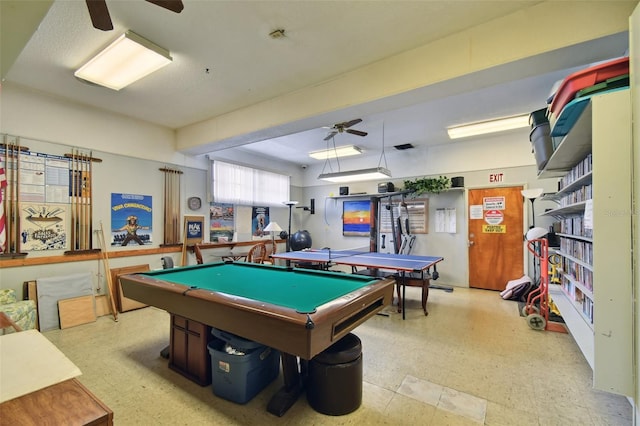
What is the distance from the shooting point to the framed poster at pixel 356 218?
7087 mm

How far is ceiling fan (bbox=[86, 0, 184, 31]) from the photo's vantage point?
150 centimetres

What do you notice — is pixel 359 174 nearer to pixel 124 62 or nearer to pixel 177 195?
pixel 177 195

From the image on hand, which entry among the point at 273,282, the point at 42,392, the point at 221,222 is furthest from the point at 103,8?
the point at 221,222

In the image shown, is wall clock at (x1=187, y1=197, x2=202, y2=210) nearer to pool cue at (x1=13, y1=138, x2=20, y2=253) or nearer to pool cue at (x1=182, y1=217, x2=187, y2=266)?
pool cue at (x1=182, y1=217, x2=187, y2=266)

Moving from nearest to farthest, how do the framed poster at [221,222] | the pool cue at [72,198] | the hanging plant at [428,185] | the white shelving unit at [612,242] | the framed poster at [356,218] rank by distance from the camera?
1. the white shelving unit at [612,242]
2. the pool cue at [72,198]
3. the framed poster at [221,222]
4. the hanging plant at [428,185]
5. the framed poster at [356,218]

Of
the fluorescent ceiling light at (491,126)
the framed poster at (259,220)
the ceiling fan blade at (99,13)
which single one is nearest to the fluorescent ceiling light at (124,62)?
the ceiling fan blade at (99,13)

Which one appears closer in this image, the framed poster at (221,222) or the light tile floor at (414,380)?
the light tile floor at (414,380)

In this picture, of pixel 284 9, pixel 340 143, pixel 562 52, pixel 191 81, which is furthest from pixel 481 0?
pixel 340 143

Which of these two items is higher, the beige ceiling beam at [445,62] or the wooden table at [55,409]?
the beige ceiling beam at [445,62]

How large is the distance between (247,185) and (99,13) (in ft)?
16.2

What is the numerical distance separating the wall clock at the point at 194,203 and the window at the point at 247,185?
0.32 meters

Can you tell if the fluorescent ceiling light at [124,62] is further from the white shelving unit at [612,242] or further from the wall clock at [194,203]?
the white shelving unit at [612,242]

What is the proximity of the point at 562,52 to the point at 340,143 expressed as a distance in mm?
3989

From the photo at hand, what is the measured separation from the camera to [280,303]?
5.93 feet
